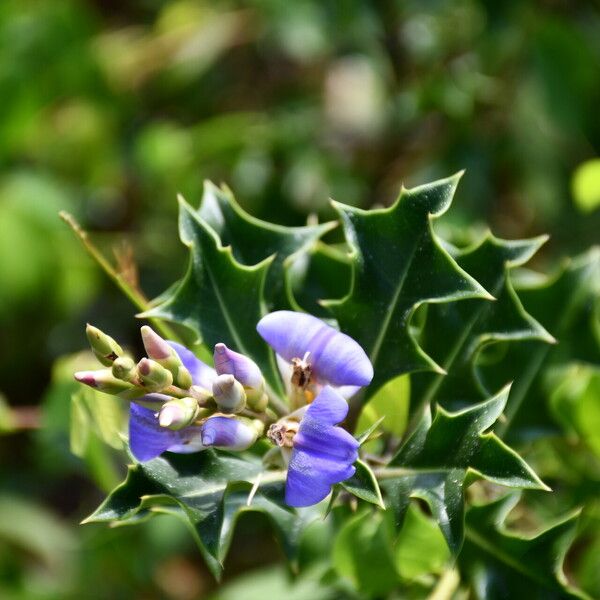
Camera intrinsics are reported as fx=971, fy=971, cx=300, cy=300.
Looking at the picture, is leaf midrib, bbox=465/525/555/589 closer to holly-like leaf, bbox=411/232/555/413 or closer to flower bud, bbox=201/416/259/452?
holly-like leaf, bbox=411/232/555/413

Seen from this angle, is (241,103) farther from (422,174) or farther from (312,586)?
(312,586)

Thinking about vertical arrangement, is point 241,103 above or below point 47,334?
above

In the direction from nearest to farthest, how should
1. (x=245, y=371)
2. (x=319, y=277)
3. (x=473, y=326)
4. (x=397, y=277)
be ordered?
(x=245, y=371) → (x=397, y=277) → (x=473, y=326) → (x=319, y=277)

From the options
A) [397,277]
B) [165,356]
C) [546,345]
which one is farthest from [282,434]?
[546,345]

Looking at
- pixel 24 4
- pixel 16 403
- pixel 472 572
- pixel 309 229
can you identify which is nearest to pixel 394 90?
pixel 24 4

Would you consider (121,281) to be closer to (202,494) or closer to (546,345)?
(202,494)

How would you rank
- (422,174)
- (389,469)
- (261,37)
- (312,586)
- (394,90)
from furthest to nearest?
(261,37)
(394,90)
(422,174)
(312,586)
(389,469)

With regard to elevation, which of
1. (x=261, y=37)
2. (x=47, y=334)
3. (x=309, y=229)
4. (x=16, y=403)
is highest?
(x=309, y=229)
